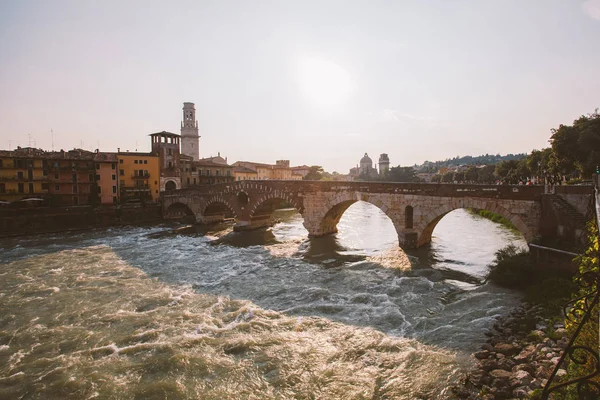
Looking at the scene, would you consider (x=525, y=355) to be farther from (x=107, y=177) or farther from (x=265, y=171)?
(x=265, y=171)

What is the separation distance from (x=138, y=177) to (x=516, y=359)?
46.4 meters

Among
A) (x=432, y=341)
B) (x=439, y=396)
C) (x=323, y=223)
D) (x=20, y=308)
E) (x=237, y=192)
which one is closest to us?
(x=439, y=396)

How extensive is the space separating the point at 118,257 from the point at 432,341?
21.2m

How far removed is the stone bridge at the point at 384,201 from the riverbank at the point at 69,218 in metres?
5.86

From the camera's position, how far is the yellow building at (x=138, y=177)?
150 feet

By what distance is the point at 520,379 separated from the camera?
8242mm

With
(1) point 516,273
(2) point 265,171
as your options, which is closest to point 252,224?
(1) point 516,273

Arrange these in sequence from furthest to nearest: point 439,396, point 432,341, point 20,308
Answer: point 20,308 → point 432,341 → point 439,396

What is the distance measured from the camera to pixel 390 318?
13.3m

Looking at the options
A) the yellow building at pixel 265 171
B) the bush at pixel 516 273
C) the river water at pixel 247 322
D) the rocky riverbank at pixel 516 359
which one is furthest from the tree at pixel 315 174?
the rocky riverbank at pixel 516 359

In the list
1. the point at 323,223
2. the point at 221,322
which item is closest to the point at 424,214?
the point at 323,223

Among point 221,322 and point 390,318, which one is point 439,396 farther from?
point 221,322

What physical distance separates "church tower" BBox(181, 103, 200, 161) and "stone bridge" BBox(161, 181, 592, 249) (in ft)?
120

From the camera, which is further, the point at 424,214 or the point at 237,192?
the point at 237,192
